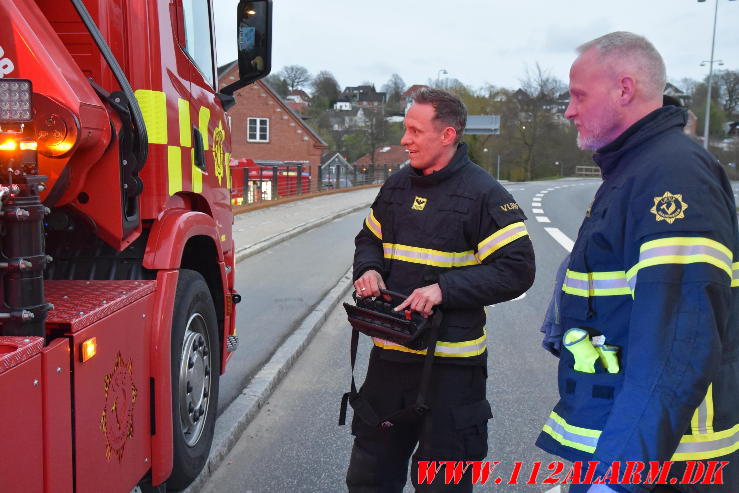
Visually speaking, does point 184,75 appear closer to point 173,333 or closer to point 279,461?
point 173,333

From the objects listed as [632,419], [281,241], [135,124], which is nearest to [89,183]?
[135,124]

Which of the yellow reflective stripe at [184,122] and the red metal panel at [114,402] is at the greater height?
the yellow reflective stripe at [184,122]

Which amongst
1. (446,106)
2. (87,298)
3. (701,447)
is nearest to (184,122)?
(87,298)

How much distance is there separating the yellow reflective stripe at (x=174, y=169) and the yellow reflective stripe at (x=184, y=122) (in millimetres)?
99

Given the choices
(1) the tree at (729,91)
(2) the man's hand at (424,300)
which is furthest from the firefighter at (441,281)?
(1) the tree at (729,91)

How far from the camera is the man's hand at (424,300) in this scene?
2.46 metres

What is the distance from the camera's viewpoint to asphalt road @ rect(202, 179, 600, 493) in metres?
3.55

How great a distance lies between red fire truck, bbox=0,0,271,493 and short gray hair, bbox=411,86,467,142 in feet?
3.87

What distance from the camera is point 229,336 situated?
4.09 metres

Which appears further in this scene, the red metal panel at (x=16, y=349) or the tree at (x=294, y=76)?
the tree at (x=294, y=76)

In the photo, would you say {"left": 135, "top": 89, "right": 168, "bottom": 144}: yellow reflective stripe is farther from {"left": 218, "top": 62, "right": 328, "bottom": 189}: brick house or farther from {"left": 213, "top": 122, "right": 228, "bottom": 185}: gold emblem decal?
{"left": 218, "top": 62, "right": 328, "bottom": 189}: brick house

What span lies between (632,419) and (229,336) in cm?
309

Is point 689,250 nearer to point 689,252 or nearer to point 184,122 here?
point 689,252

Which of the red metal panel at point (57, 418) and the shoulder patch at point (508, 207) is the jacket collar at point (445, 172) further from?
Result: the red metal panel at point (57, 418)
